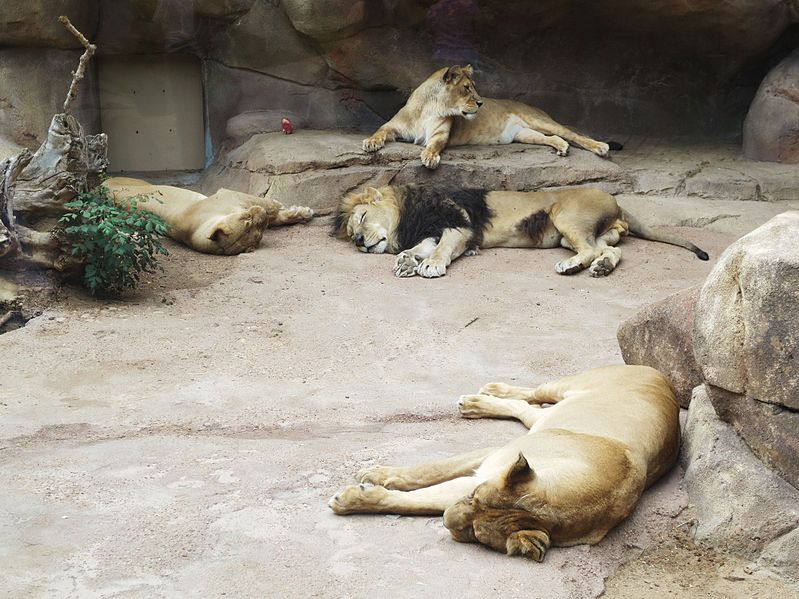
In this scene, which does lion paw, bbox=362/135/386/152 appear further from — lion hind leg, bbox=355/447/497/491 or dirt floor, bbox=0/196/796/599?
lion hind leg, bbox=355/447/497/491

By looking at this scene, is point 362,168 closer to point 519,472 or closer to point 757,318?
point 757,318

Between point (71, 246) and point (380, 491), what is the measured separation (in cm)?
402

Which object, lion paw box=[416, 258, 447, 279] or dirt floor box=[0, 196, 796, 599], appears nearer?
dirt floor box=[0, 196, 796, 599]

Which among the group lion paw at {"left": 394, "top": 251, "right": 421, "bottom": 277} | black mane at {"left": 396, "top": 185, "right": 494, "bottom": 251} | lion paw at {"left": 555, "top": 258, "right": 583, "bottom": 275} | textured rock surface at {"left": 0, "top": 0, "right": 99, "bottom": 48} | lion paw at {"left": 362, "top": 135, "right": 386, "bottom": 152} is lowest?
lion paw at {"left": 555, "top": 258, "right": 583, "bottom": 275}

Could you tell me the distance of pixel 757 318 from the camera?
11.4ft

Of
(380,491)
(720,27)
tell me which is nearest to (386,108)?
(720,27)

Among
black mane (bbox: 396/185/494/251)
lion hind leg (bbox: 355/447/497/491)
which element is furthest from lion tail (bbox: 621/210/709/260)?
lion hind leg (bbox: 355/447/497/491)

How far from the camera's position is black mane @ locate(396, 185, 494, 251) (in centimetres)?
898

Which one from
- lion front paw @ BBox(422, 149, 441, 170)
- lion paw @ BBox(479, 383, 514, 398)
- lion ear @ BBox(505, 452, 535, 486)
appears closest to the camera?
lion ear @ BBox(505, 452, 535, 486)

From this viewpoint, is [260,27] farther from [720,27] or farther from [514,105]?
[720,27]

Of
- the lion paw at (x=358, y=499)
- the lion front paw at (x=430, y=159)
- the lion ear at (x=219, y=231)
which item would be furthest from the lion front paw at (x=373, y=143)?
the lion paw at (x=358, y=499)

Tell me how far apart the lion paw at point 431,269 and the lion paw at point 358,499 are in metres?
4.58

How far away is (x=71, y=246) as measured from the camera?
6.90 metres

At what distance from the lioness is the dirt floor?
80mm
